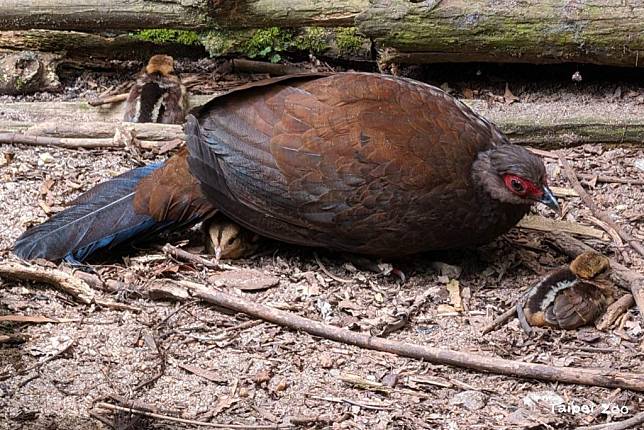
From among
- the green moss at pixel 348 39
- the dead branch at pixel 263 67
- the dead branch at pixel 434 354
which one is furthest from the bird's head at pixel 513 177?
the dead branch at pixel 263 67

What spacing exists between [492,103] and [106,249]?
3.11m

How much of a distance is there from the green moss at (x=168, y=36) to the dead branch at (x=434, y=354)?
3268 mm

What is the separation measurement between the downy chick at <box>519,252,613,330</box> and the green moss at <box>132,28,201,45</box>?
152 inches

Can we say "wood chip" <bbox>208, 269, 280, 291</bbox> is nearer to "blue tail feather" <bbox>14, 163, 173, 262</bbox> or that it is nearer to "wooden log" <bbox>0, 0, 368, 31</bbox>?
"blue tail feather" <bbox>14, 163, 173, 262</bbox>

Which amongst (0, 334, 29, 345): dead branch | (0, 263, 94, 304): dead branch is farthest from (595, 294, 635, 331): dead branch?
(0, 334, 29, 345): dead branch

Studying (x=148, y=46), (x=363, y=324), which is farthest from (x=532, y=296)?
(x=148, y=46)

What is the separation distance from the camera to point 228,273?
5.54 metres

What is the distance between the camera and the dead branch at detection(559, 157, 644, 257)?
5.77 meters

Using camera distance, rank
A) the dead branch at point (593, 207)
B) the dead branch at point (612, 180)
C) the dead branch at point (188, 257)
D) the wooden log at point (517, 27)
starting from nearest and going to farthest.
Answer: the dead branch at point (188, 257) → the dead branch at point (593, 207) → the dead branch at point (612, 180) → the wooden log at point (517, 27)

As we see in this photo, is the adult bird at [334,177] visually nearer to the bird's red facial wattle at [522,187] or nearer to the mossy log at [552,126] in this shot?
the bird's red facial wattle at [522,187]

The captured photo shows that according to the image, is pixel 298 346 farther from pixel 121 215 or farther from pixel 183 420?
pixel 121 215

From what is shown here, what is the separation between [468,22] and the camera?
269 inches

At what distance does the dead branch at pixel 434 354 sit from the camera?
4570 mm

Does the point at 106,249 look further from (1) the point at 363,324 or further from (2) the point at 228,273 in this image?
(1) the point at 363,324
